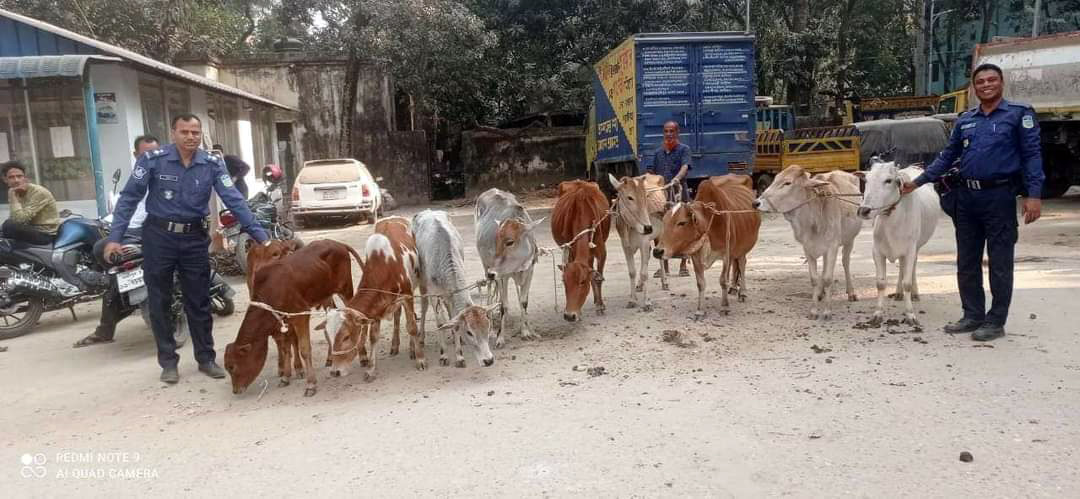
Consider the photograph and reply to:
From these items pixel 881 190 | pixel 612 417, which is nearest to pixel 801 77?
pixel 881 190

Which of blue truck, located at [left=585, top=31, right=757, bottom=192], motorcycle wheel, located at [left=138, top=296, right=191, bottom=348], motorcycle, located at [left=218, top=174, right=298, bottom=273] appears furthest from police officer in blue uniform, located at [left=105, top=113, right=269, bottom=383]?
blue truck, located at [left=585, top=31, right=757, bottom=192]

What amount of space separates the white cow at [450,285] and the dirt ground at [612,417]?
26 cm

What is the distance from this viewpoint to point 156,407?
494 cm

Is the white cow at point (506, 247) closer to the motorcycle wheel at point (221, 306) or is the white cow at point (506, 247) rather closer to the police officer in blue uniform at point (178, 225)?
the police officer in blue uniform at point (178, 225)

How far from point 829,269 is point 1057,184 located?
12.4 meters

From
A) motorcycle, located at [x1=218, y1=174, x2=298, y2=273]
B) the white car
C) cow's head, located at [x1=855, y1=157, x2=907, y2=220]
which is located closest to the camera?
cow's head, located at [x1=855, y1=157, x2=907, y2=220]

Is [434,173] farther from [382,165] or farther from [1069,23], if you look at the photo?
[1069,23]

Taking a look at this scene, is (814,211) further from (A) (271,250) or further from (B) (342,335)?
(A) (271,250)

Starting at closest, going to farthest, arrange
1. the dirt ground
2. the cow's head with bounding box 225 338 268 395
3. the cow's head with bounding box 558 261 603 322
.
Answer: the dirt ground
the cow's head with bounding box 225 338 268 395
the cow's head with bounding box 558 261 603 322

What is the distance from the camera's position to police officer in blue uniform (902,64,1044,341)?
540 cm

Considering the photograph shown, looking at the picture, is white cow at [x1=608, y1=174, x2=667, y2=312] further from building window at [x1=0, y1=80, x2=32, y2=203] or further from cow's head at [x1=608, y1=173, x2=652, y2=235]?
building window at [x1=0, y1=80, x2=32, y2=203]

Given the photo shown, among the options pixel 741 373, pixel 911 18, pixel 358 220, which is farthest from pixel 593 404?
pixel 911 18

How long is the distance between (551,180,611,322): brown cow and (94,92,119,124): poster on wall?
8.24 meters

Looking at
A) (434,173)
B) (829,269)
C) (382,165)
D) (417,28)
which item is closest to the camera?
(829,269)
